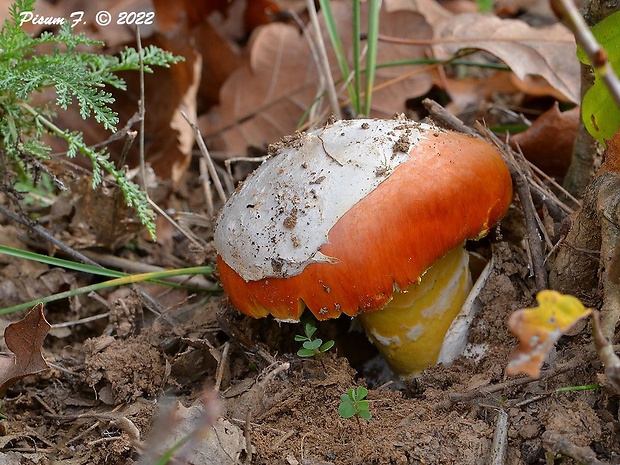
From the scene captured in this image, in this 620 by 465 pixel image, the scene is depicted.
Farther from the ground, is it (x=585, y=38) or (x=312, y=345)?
(x=585, y=38)

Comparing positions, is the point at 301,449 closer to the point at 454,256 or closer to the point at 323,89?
the point at 454,256

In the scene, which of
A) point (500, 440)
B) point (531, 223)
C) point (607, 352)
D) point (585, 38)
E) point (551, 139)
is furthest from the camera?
point (551, 139)

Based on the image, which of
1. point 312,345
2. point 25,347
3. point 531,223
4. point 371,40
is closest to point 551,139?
point 531,223

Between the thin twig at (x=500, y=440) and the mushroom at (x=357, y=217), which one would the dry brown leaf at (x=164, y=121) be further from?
the thin twig at (x=500, y=440)

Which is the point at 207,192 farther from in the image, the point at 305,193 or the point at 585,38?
the point at 585,38

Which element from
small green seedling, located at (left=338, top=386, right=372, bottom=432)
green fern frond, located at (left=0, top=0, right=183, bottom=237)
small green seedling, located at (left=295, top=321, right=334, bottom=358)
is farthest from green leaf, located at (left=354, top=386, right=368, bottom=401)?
green fern frond, located at (left=0, top=0, right=183, bottom=237)

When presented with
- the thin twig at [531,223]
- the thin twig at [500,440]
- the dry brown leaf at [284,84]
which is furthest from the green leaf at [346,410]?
the dry brown leaf at [284,84]

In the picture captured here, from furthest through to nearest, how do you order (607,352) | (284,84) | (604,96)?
(284,84) → (604,96) → (607,352)

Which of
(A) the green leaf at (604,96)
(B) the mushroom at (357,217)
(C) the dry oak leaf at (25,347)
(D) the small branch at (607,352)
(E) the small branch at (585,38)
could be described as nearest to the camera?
(E) the small branch at (585,38)
